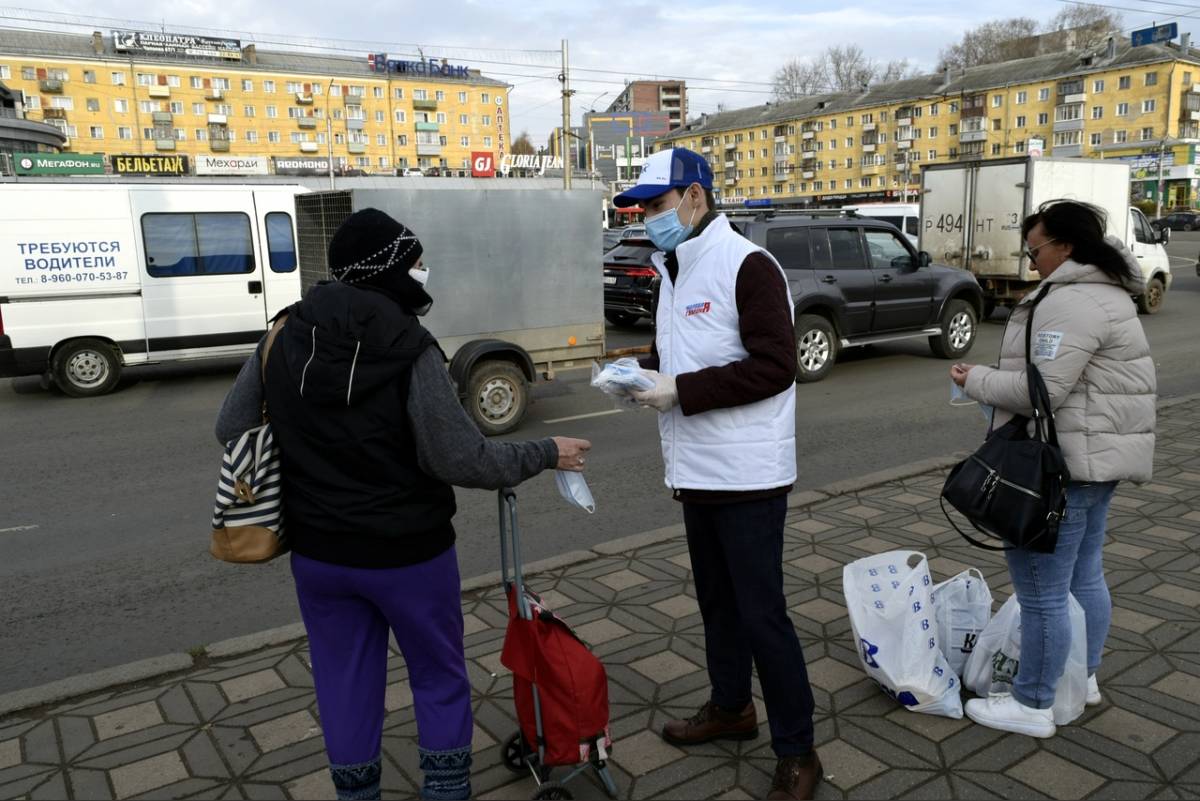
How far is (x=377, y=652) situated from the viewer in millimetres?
2600

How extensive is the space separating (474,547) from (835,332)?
7074 mm

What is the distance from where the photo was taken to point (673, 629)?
412 cm

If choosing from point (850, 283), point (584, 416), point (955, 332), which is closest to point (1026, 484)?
point (584, 416)

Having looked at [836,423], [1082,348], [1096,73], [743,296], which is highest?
[1096,73]

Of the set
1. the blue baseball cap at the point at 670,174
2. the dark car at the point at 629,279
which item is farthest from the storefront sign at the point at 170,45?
the blue baseball cap at the point at 670,174

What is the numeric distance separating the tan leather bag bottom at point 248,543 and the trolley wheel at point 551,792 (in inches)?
41.7

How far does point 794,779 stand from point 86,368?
10926mm

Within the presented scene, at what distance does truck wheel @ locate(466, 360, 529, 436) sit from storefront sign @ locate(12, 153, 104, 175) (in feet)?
127

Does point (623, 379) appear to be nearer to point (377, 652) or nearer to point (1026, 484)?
point (377, 652)

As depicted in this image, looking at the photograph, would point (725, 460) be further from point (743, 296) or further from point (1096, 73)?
point (1096, 73)

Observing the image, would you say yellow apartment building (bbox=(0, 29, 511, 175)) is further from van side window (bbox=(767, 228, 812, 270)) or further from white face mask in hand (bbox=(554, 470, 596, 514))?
white face mask in hand (bbox=(554, 470, 596, 514))

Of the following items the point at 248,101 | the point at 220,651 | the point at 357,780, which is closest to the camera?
the point at 357,780

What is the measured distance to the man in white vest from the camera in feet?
8.62

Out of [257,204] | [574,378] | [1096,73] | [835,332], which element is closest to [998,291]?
[835,332]
